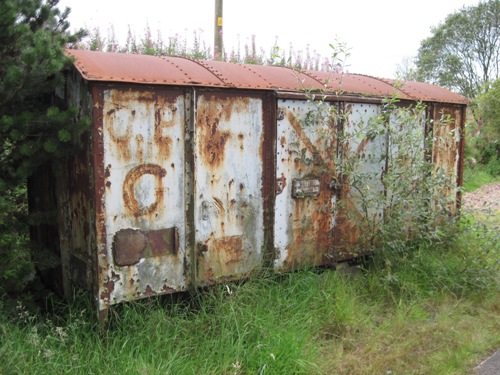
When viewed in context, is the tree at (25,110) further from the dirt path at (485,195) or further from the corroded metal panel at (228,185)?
the dirt path at (485,195)

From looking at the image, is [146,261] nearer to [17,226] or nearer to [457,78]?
[17,226]

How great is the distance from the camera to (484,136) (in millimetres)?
15305

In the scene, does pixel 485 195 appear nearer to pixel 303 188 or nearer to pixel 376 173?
pixel 376 173

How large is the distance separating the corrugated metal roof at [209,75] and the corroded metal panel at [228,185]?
18 centimetres

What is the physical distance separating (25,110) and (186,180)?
1302mm

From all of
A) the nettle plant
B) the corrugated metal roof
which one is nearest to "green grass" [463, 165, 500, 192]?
the corrugated metal roof

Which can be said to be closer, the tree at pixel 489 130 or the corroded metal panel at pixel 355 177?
the corroded metal panel at pixel 355 177


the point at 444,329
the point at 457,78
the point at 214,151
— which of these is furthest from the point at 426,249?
the point at 457,78

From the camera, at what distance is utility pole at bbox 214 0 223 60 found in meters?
8.34

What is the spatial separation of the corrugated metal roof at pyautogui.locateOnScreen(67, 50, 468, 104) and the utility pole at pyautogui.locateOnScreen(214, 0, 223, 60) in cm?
328

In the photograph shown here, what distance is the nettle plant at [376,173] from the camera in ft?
15.6

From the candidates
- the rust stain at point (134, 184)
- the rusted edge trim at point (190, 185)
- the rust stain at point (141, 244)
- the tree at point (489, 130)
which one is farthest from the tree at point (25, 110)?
the tree at point (489, 130)

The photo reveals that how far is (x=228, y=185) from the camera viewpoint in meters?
4.21

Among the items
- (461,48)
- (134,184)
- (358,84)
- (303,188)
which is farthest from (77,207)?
(461,48)
